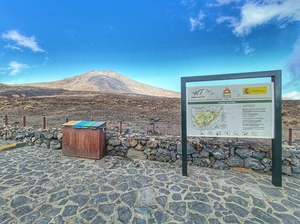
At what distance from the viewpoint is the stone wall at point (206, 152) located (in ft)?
11.7

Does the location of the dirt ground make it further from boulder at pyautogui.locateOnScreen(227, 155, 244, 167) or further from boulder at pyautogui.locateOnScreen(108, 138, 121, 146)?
boulder at pyautogui.locateOnScreen(227, 155, 244, 167)

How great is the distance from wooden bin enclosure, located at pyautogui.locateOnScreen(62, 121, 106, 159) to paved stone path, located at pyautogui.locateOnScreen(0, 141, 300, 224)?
0.48 m

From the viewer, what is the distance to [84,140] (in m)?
4.57

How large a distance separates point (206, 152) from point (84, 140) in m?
3.57

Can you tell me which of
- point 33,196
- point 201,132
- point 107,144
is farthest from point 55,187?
point 201,132

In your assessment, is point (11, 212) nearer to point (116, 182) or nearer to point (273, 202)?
point (116, 182)

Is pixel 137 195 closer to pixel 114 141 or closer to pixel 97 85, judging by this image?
pixel 114 141

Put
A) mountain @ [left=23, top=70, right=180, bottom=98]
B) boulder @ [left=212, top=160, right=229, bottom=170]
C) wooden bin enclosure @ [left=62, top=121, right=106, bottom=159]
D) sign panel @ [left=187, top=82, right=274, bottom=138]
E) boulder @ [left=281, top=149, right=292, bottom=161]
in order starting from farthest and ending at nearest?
mountain @ [left=23, top=70, right=180, bottom=98], wooden bin enclosure @ [left=62, top=121, right=106, bottom=159], boulder @ [left=212, top=160, right=229, bottom=170], boulder @ [left=281, top=149, right=292, bottom=161], sign panel @ [left=187, top=82, right=274, bottom=138]

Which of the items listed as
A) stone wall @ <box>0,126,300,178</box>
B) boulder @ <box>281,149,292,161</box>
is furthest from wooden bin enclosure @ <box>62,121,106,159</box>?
boulder @ <box>281,149,292,161</box>

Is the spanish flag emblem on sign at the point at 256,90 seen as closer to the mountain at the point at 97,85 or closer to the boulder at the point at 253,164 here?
the boulder at the point at 253,164

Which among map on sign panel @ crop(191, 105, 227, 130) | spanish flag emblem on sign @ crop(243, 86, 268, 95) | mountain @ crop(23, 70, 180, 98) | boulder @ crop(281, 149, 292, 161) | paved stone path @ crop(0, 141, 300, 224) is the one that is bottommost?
paved stone path @ crop(0, 141, 300, 224)

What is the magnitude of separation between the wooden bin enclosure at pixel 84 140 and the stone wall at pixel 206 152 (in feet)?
1.25

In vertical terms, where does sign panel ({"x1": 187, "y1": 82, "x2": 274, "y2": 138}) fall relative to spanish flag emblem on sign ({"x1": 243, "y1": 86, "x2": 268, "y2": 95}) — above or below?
below

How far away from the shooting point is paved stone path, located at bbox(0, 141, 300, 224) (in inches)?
90.2
